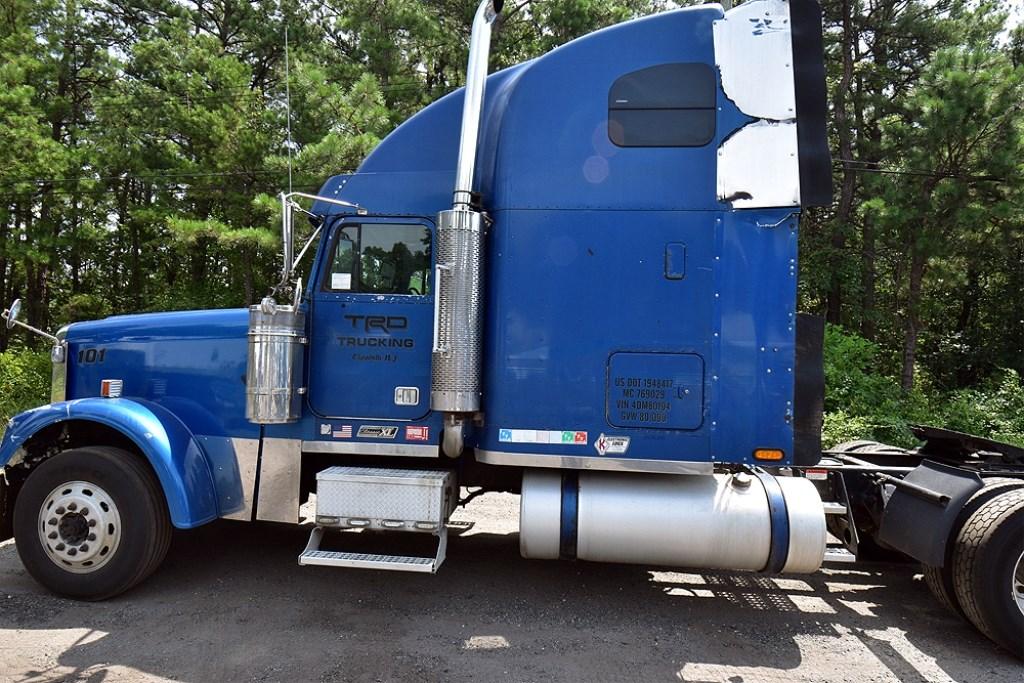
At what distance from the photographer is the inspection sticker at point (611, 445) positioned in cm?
421

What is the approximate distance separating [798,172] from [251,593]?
178 inches

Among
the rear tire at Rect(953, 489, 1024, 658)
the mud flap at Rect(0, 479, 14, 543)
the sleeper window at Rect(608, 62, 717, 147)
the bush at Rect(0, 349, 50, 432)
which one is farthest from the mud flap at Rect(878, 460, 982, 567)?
the bush at Rect(0, 349, 50, 432)

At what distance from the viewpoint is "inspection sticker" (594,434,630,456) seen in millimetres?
4211

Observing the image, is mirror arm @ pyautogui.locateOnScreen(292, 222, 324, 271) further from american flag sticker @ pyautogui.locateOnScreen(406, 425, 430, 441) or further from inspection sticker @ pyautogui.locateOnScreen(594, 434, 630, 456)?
inspection sticker @ pyautogui.locateOnScreen(594, 434, 630, 456)

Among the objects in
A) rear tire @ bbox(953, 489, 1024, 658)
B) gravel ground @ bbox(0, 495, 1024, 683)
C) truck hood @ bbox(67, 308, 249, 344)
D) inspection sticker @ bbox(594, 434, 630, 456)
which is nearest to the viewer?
gravel ground @ bbox(0, 495, 1024, 683)

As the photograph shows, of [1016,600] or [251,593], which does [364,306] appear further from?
[1016,600]

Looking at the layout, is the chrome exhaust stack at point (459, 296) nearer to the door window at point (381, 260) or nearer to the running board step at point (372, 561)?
the door window at point (381, 260)

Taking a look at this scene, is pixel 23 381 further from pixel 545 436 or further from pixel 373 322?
pixel 545 436

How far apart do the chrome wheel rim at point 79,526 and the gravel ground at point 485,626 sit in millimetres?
303

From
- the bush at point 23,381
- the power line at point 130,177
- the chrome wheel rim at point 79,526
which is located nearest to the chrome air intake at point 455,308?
the chrome wheel rim at point 79,526

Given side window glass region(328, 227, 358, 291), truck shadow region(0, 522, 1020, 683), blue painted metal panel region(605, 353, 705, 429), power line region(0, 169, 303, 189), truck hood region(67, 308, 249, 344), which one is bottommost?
truck shadow region(0, 522, 1020, 683)

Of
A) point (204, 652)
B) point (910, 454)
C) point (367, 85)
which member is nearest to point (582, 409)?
point (204, 652)

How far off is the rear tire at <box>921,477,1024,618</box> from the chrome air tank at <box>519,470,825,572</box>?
84 cm

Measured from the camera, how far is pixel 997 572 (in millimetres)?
3926
